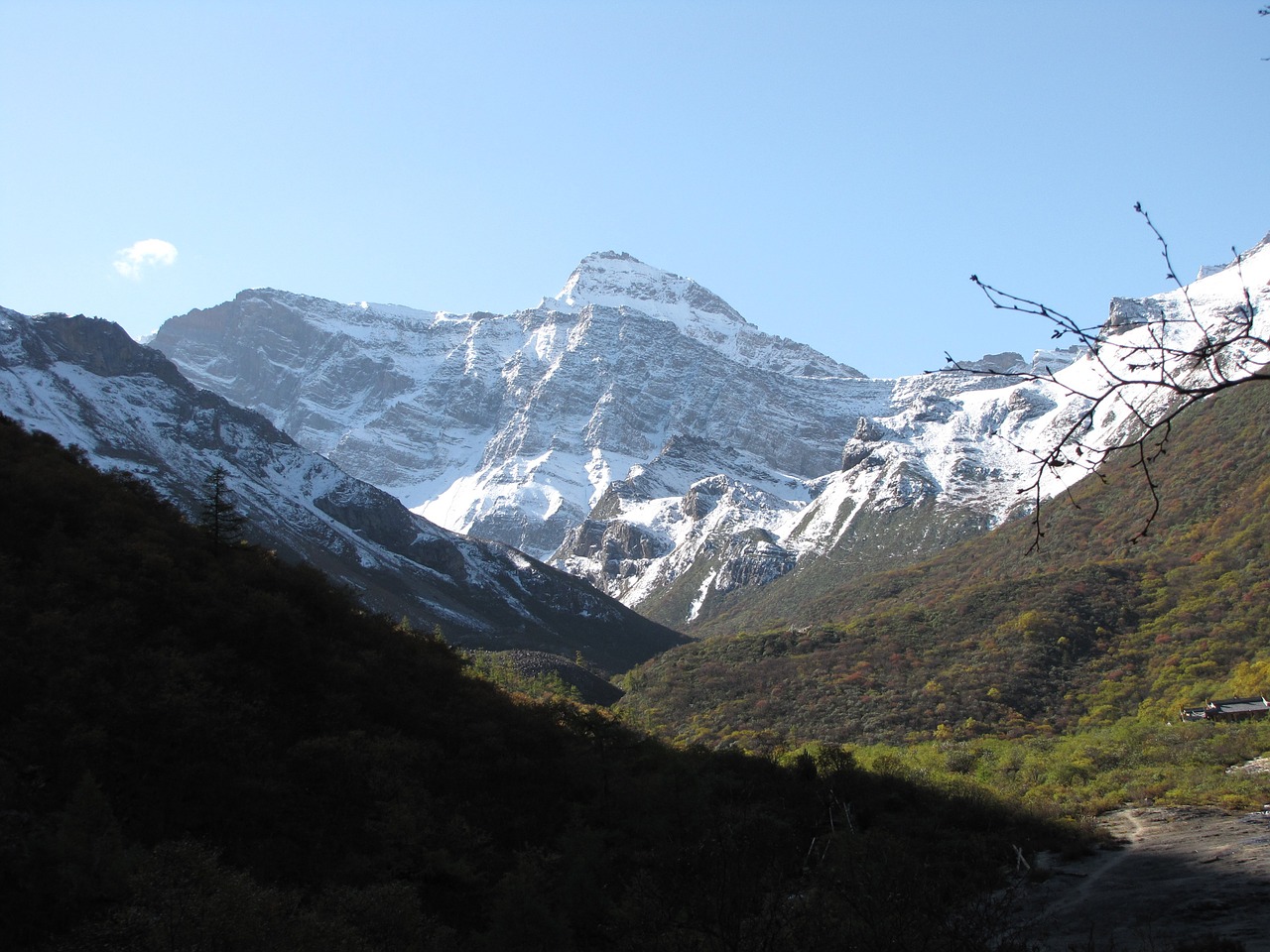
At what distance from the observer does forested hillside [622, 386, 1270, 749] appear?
292ft

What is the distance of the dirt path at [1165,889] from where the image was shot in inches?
1111

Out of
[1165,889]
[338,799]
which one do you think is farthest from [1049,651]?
[338,799]

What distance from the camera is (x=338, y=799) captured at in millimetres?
37500

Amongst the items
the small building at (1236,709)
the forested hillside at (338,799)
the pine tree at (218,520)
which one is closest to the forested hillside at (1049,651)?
the small building at (1236,709)

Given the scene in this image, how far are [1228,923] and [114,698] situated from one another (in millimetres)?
38999

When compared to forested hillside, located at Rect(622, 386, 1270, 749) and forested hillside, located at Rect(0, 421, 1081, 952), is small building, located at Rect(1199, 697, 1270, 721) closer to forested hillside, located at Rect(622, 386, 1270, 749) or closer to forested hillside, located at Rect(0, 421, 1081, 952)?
forested hillside, located at Rect(622, 386, 1270, 749)

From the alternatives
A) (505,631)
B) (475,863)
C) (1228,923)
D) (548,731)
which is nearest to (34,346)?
(505,631)

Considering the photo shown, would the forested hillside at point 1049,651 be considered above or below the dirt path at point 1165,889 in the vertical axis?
above

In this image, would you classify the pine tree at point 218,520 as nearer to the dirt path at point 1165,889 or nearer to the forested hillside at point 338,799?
the forested hillside at point 338,799

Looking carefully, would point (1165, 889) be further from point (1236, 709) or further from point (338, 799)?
point (1236, 709)

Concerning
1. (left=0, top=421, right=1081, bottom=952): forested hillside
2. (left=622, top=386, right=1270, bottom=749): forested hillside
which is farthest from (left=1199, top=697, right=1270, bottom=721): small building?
(left=0, top=421, right=1081, bottom=952): forested hillside

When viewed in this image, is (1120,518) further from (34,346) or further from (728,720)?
(34,346)

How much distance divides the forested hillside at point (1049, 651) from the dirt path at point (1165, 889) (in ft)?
116

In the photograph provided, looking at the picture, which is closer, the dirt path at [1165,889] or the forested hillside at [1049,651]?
the dirt path at [1165,889]
